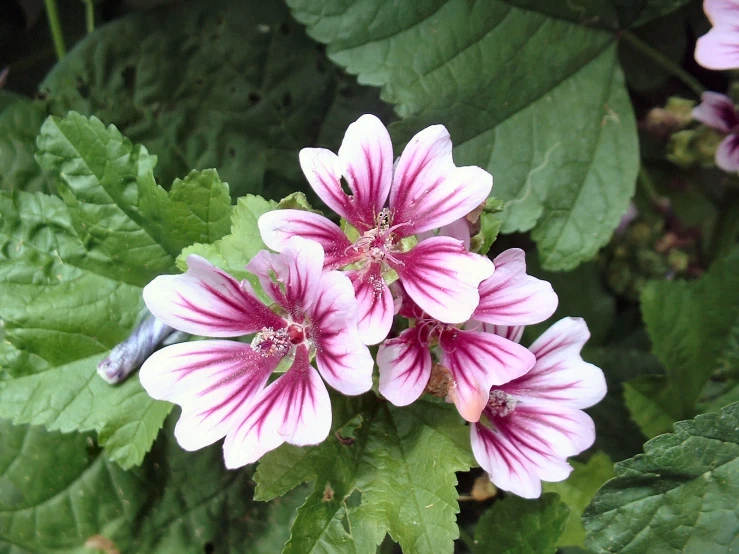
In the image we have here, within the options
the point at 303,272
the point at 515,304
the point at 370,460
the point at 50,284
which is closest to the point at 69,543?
the point at 50,284

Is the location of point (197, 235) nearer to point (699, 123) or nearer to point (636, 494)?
point (636, 494)

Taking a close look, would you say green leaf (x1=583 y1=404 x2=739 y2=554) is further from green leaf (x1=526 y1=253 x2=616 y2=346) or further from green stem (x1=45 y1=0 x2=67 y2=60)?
green stem (x1=45 y1=0 x2=67 y2=60)

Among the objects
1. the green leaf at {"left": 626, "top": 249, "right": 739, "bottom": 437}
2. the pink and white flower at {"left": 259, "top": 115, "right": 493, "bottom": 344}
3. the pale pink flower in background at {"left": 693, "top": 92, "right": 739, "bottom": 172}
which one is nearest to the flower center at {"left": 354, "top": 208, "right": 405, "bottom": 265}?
the pink and white flower at {"left": 259, "top": 115, "right": 493, "bottom": 344}

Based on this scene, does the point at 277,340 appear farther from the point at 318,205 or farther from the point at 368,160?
the point at 318,205

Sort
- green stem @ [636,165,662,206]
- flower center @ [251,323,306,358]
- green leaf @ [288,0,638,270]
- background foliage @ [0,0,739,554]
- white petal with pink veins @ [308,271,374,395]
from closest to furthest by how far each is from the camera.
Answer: white petal with pink veins @ [308,271,374,395] → flower center @ [251,323,306,358] → background foliage @ [0,0,739,554] → green leaf @ [288,0,638,270] → green stem @ [636,165,662,206]

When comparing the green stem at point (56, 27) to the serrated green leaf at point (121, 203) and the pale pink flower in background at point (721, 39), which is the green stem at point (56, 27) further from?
the pale pink flower in background at point (721, 39)
